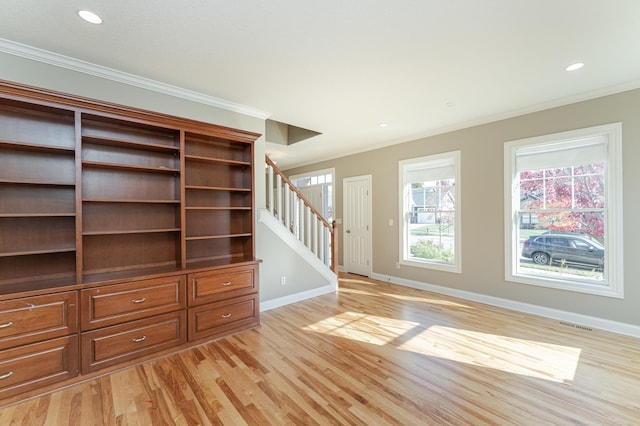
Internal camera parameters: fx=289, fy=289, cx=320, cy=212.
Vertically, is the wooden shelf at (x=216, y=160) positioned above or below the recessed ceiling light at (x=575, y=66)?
below

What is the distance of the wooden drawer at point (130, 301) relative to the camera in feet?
7.54

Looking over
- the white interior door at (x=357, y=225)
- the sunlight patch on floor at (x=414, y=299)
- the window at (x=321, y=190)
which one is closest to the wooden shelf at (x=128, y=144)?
the sunlight patch on floor at (x=414, y=299)

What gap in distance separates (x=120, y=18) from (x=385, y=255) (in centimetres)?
480

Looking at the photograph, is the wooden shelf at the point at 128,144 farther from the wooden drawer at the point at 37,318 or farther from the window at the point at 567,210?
the window at the point at 567,210

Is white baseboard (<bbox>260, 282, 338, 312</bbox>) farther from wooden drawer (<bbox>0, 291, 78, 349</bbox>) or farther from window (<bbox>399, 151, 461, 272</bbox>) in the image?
wooden drawer (<bbox>0, 291, 78, 349</bbox>)

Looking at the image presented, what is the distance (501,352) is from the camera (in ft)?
8.79

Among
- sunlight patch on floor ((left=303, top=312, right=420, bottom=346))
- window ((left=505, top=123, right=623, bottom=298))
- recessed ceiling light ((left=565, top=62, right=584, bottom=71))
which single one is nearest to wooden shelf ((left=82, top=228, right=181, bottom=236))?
sunlight patch on floor ((left=303, top=312, right=420, bottom=346))

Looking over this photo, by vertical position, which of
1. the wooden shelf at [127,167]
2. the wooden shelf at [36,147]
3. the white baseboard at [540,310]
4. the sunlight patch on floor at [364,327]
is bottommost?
the sunlight patch on floor at [364,327]

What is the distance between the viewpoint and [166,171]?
296 cm

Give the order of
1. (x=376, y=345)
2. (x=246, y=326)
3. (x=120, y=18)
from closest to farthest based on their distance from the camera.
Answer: (x=120, y=18) < (x=376, y=345) < (x=246, y=326)

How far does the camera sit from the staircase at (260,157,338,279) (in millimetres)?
4000

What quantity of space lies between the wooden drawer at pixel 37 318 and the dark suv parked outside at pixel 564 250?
4914 mm

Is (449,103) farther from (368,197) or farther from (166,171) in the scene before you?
(166,171)

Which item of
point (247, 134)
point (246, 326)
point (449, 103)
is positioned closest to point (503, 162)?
point (449, 103)
